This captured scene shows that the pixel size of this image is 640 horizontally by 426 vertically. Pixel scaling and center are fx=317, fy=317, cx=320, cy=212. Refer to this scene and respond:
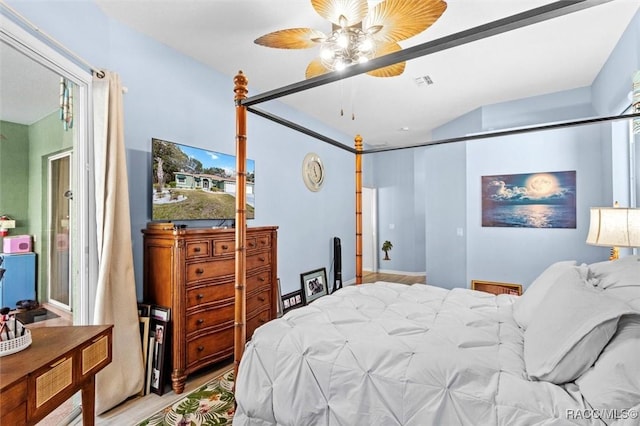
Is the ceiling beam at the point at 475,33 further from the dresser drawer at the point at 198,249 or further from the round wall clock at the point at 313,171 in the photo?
the round wall clock at the point at 313,171

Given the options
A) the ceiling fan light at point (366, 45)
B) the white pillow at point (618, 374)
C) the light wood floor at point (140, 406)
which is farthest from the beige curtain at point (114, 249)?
Result: the white pillow at point (618, 374)

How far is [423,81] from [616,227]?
226cm

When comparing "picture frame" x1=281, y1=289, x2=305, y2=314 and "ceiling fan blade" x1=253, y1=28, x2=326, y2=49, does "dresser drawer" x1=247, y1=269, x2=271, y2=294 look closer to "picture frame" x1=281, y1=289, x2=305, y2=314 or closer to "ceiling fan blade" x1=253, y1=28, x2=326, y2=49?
"picture frame" x1=281, y1=289, x2=305, y2=314

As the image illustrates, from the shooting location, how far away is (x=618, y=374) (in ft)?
3.26

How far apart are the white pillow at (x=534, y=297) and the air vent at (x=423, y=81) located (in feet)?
7.70

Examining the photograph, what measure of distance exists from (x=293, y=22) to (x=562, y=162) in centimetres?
357

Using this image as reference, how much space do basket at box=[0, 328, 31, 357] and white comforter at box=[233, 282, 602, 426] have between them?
2.93 ft

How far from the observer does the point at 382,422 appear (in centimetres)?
121

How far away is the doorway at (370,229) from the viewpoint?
702 cm

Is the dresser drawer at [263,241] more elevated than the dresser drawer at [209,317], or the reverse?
the dresser drawer at [263,241]

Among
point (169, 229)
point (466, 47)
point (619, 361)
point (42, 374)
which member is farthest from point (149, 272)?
point (466, 47)

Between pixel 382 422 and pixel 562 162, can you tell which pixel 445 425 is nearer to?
pixel 382 422

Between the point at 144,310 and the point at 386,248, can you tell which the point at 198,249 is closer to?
the point at 144,310

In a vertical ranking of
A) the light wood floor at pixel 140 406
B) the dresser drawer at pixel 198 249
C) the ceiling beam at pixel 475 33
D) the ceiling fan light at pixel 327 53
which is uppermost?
the ceiling fan light at pixel 327 53
